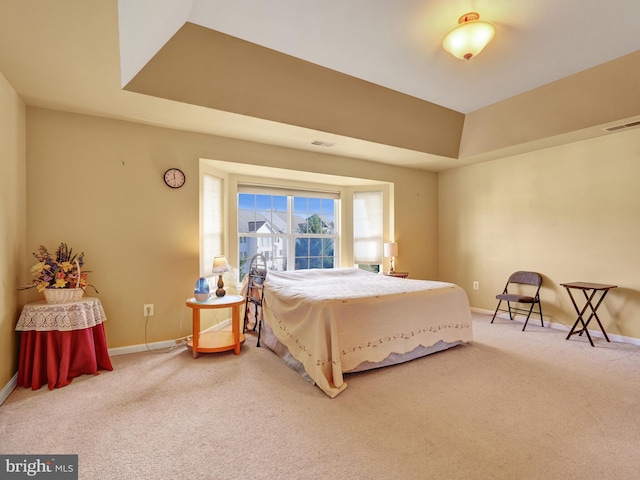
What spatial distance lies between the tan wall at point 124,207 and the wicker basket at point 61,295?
0.41 metres

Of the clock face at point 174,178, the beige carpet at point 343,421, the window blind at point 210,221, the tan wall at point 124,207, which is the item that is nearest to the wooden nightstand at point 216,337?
the beige carpet at point 343,421

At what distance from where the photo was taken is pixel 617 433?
6.01ft

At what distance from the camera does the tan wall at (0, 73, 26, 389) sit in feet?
7.50

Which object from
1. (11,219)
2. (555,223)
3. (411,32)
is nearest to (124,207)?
(11,219)

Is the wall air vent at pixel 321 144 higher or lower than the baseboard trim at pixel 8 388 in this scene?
higher

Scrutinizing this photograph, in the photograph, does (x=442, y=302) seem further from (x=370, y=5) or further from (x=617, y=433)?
(x=370, y=5)

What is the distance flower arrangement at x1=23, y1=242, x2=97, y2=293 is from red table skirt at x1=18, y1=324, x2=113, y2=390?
367 mm

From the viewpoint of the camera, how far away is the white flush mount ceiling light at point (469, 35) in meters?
2.22

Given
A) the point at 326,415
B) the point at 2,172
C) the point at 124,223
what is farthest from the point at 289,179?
the point at 326,415

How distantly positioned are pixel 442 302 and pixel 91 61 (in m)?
3.48

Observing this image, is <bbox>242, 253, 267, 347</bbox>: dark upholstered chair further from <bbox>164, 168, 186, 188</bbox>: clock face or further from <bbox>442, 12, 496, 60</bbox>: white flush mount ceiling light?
<bbox>442, 12, 496, 60</bbox>: white flush mount ceiling light

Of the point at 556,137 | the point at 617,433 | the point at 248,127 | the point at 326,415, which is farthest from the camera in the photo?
the point at 556,137

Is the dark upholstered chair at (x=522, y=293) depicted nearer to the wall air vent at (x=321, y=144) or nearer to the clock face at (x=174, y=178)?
the wall air vent at (x=321, y=144)

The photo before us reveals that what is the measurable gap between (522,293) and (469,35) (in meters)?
3.63
